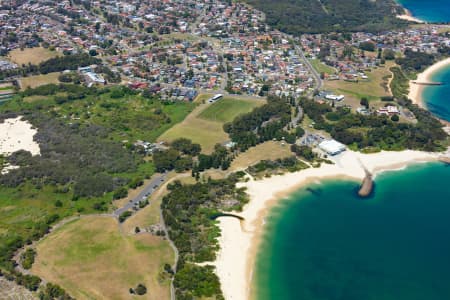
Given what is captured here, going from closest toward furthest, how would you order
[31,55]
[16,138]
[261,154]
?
[261,154] < [16,138] < [31,55]

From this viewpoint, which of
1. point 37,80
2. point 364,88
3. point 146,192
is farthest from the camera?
point 37,80

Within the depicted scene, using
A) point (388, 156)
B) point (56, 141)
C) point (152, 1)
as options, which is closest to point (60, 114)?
point (56, 141)

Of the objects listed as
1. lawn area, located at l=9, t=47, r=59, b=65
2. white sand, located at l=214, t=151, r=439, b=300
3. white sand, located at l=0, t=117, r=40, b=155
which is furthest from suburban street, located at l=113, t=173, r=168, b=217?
lawn area, located at l=9, t=47, r=59, b=65

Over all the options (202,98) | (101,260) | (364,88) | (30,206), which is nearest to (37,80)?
(202,98)

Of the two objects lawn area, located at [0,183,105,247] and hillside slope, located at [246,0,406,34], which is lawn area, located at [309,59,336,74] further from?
lawn area, located at [0,183,105,247]

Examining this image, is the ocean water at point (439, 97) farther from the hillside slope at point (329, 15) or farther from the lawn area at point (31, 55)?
the lawn area at point (31, 55)

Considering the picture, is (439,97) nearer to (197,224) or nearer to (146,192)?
(197,224)

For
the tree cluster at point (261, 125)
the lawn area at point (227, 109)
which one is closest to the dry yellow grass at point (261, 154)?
the tree cluster at point (261, 125)
